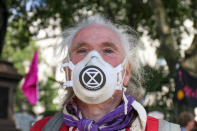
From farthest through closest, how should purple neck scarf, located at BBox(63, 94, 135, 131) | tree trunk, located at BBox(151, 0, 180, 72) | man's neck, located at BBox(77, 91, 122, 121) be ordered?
tree trunk, located at BBox(151, 0, 180, 72), man's neck, located at BBox(77, 91, 122, 121), purple neck scarf, located at BBox(63, 94, 135, 131)

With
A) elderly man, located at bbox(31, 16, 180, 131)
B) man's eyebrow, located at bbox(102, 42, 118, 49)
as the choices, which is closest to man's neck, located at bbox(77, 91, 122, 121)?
elderly man, located at bbox(31, 16, 180, 131)

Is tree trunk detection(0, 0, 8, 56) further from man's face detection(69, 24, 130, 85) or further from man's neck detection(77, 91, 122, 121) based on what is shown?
man's neck detection(77, 91, 122, 121)

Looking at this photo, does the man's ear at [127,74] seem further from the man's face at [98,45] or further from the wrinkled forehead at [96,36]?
the wrinkled forehead at [96,36]

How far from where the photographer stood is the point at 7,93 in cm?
897

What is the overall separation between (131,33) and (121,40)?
1.14 ft

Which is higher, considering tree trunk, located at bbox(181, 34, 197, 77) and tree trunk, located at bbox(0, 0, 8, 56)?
tree trunk, located at bbox(0, 0, 8, 56)

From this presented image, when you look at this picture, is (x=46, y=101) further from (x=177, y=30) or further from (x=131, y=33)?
(x=131, y=33)

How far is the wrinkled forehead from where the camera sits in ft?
7.96

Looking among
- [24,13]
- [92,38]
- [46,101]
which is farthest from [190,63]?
[46,101]

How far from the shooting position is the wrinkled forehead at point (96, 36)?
2426mm

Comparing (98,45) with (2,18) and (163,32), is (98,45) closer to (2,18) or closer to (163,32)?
(2,18)

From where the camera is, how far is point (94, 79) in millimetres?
2217

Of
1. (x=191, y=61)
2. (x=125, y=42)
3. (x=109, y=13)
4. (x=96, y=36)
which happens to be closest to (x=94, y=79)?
(x=96, y=36)

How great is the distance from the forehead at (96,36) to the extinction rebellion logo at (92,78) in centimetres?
23
